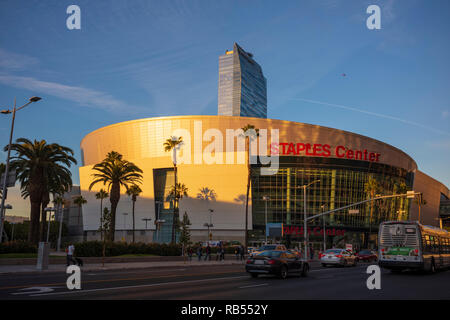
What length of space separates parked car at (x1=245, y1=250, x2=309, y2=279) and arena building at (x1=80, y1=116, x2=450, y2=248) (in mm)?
62140

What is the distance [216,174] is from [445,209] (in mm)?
101231

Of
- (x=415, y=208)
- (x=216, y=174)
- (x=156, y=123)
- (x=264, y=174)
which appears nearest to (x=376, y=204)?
(x=415, y=208)

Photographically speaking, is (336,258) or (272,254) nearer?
(272,254)

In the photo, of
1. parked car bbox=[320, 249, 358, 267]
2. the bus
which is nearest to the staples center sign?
parked car bbox=[320, 249, 358, 267]

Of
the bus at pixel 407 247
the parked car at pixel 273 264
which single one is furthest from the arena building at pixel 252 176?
the parked car at pixel 273 264

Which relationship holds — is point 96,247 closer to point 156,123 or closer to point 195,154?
point 195,154

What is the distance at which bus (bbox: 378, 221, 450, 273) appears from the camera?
25.1 m

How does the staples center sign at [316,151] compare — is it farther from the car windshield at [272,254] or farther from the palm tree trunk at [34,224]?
the car windshield at [272,254]

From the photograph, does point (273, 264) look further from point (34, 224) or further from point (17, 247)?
point (34, 224)

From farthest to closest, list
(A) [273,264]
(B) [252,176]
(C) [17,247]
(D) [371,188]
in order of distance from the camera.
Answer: (D) [371,188]
(B) [252,176]
(C) [17,247]
(A) [273,264]

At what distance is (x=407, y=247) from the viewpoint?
2534cm

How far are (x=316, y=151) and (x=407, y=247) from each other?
67.7 metres

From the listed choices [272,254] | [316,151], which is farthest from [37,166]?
[316,151]

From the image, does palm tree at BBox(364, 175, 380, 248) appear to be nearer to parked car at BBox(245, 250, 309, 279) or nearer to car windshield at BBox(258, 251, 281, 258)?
parked car at BBox(245, 250, 309, 279)
